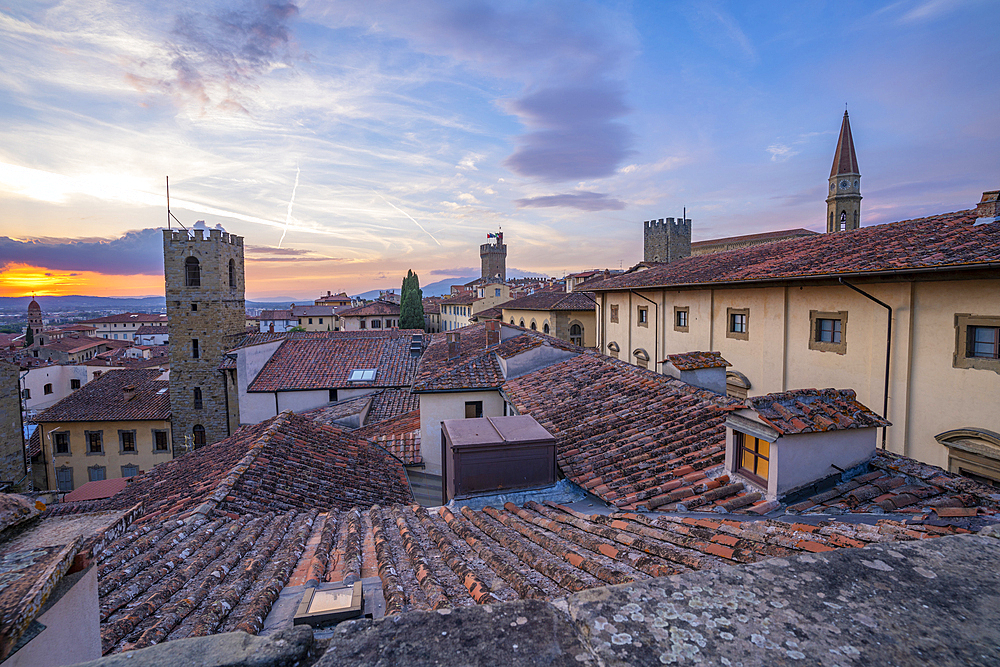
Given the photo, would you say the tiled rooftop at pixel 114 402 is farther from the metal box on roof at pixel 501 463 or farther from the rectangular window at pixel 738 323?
the rectangular window at pixel 738 323

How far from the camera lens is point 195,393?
90.8ft

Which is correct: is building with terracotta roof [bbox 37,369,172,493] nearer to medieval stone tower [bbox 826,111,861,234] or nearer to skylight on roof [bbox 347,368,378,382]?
skylight on roof [bbox 347,368,378,382]

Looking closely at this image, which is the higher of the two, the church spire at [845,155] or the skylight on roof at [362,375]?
the church spire at [845,155]

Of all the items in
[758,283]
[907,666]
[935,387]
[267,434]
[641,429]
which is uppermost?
[758,283]

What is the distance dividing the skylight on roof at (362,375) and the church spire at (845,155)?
183ft

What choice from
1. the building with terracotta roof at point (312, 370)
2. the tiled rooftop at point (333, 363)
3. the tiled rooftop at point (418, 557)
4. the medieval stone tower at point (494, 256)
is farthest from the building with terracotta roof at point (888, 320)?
the medieval stone tower at point (494, 256)

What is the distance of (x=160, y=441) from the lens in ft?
86.0

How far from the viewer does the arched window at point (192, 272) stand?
2878 centimetres

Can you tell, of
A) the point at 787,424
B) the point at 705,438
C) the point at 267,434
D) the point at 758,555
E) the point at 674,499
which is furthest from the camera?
the point at 267,434

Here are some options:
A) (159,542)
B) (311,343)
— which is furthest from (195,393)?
(159,542)

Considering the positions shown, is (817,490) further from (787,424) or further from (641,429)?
(641,429)

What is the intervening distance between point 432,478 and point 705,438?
25.6 ft

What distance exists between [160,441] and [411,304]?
38.6 meters

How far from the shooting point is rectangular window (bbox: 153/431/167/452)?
2609 cm
